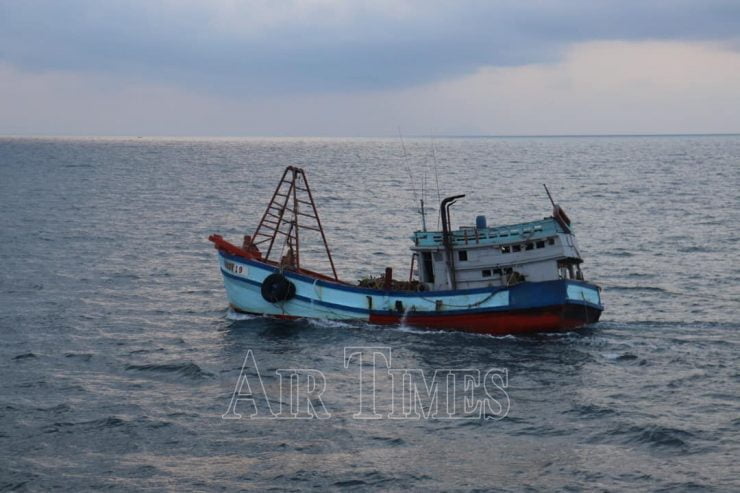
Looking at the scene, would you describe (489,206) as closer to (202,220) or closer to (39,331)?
(202,220)

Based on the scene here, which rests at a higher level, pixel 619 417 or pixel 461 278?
pixel 461 278

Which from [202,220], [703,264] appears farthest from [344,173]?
[703,264]

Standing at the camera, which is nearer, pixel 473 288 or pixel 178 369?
pixel 178 369

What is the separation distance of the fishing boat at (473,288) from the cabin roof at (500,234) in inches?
1.7

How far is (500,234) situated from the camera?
37000mm

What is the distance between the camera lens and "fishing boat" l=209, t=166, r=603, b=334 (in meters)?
36.5

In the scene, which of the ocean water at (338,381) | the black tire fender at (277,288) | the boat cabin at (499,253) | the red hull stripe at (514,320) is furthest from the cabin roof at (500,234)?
the black tire fender at (277,288)

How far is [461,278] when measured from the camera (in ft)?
124

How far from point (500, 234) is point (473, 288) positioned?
8.79ft

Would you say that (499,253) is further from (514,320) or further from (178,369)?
(178,369)

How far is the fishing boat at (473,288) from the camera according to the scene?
120ft

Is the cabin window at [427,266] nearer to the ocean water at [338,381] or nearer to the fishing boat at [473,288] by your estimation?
the fishing boat at [473,288]

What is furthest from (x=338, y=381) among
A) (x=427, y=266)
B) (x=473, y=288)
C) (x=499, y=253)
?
(x=499, y=253)

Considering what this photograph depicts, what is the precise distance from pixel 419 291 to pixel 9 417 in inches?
700
